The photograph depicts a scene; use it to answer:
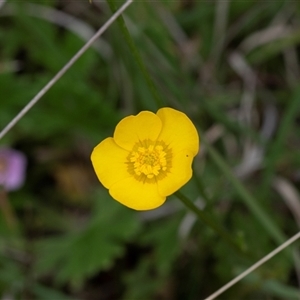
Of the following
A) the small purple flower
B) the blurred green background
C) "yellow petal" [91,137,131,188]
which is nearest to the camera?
"yellow petal" [91,137,131,188]

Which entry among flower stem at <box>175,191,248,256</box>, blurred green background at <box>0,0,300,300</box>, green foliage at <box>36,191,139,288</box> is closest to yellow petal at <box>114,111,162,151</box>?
flower stem at <box>175,191,248,256</box>

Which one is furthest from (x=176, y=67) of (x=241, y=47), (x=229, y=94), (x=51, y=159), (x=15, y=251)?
(x=15, y=251)

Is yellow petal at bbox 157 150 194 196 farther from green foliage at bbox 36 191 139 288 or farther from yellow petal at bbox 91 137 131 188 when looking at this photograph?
green foliage at bbox 36 191 139 288

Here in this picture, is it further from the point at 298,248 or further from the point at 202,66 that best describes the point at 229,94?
the point at 298,248

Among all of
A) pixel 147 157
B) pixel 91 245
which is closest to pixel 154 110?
pixel 91 245

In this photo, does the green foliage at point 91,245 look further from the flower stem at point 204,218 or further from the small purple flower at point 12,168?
the flower stem at point 204,218

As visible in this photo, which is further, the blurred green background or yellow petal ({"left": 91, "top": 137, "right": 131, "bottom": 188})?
the blurred green background

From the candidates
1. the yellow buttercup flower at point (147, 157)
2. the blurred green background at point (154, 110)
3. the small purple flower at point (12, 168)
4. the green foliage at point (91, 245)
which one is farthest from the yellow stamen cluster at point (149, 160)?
the small purple flower at point (12, 168)
